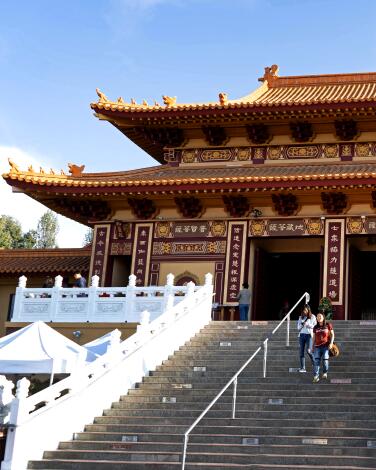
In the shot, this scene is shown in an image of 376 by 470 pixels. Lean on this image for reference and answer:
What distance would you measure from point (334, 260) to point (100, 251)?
7.03 metres

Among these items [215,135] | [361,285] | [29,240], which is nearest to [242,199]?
[215,135]

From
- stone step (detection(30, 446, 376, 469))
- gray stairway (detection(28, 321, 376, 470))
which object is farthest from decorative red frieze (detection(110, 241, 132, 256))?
stone step (detection(30, 446, 376, 469))

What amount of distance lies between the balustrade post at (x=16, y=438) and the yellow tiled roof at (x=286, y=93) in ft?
48.3

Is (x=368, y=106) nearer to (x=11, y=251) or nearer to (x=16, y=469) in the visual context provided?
(x=11, y=251)

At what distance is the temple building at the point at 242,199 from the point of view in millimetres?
25469

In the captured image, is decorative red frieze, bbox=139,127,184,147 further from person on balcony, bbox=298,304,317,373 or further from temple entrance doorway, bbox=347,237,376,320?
person on balcony, bbox=298,304,317,373

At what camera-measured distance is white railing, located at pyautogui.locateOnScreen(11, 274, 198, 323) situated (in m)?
23.2

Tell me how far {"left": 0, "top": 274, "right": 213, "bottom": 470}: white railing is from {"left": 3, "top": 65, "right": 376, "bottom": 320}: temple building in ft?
13.6

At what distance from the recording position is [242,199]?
2628cm

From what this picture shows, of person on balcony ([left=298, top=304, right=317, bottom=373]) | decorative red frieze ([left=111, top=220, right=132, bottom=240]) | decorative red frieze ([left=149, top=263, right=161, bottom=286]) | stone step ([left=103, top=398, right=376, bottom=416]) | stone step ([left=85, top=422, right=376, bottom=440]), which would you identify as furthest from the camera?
decorative red frieze ([left=111, top=220, right=132, bottom=240])

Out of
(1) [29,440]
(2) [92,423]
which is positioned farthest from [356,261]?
(1) [29,440]

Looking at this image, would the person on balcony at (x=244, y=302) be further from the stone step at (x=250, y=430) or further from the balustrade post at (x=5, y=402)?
the balustrade post at (x=5, y=402)

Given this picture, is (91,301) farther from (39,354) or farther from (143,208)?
(39,354)

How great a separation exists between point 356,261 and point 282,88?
8950 millimetres
